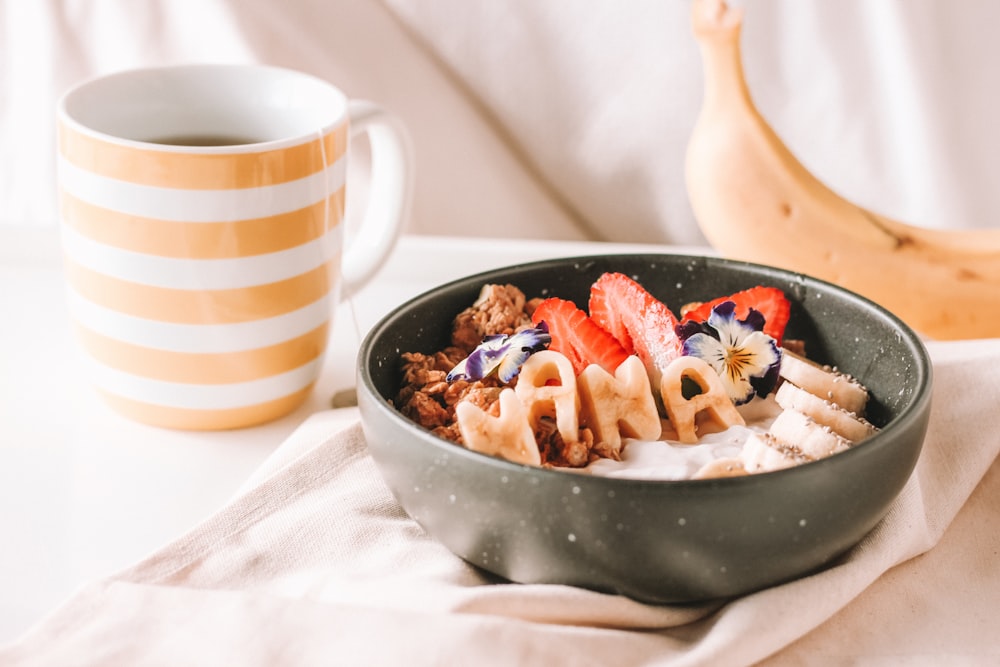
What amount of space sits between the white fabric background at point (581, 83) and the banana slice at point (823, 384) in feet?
2.80

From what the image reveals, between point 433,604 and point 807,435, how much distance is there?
24 centimetres

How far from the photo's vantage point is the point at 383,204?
997 millimetres

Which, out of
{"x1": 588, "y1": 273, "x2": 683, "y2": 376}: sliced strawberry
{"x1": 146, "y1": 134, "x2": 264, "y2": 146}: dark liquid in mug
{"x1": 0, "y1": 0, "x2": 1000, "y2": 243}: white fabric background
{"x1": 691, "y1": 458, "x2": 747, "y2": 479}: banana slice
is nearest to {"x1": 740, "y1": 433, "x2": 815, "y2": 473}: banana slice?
{"x1": 691, "y1": 458, "x2": 747, "y2": 479}: banana slice

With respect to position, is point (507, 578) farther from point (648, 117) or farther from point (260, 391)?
point (648, 117)

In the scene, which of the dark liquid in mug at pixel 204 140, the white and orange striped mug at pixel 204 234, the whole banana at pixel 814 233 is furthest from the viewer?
the whole banana at pixel 814 233

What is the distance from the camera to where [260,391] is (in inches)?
34.1

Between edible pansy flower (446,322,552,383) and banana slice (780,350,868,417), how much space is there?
0.17 m

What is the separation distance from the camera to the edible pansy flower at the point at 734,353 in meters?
0.73

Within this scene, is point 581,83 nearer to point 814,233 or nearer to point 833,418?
point 814,233

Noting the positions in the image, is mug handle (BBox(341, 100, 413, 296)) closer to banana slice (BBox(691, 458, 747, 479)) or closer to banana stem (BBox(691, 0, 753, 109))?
banana stem (BBox(691, 0, 753, 109))

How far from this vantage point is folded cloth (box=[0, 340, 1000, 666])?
575 mm

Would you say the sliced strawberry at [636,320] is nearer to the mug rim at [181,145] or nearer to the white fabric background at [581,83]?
the mug rim at [181,145]

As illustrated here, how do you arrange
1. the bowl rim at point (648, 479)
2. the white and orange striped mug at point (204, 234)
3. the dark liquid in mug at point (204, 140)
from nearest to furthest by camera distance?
the bowl rim at point (648, 479), the white and orange striped mug at point (204, 234), the dark liquid in mug at point (204, 140)

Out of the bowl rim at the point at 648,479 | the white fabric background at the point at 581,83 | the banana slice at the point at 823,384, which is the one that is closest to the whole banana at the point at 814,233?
the bowl rim at the point at 648,479
